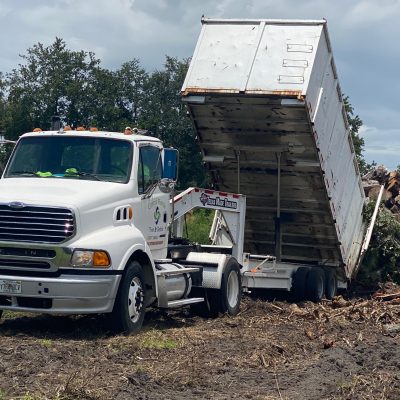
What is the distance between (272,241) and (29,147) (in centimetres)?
676

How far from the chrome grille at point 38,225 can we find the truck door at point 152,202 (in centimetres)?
154

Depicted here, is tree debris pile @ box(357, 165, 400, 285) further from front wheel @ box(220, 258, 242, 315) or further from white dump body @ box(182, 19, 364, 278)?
front wheel @ box(220, 258, 242, 315)

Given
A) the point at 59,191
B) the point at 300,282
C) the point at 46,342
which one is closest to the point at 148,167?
the point at 59,191

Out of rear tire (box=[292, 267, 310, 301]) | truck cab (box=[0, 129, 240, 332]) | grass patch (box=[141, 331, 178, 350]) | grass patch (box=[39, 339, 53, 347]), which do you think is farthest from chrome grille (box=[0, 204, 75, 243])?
rear tire (box=[292, 267, 310, 301])

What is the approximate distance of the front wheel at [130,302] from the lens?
10500 millimetres

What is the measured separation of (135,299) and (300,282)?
6.28 meters

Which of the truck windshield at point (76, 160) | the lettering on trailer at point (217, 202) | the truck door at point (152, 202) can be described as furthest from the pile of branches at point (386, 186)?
the truck windshield at point (76, 160)

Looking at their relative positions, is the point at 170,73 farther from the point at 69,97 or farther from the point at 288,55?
the point at 288,55

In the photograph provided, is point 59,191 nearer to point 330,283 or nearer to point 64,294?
point 64,294

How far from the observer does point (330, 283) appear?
57.5 feet

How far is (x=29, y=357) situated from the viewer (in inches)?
340

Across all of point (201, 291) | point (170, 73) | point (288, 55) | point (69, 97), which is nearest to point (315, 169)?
point (288, 55)

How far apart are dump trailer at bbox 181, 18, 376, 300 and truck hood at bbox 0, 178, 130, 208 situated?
141 inches

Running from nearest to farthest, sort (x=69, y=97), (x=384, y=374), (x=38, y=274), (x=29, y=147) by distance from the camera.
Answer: (x=384, y=374) < (x=38, y=274) < (x=29, y=147) < (x=69, y=97)
